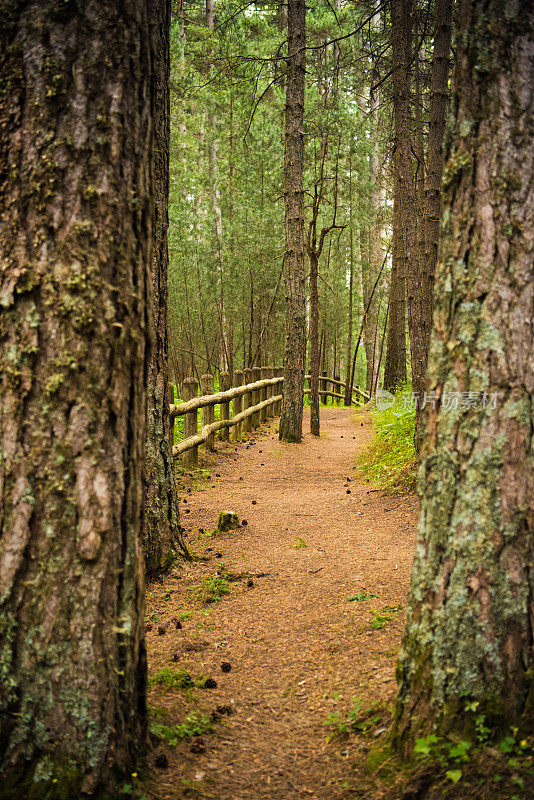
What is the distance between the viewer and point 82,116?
1901 millimetres

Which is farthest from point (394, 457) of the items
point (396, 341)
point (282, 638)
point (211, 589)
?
point (396, 341)

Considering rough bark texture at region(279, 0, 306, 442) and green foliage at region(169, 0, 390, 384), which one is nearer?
rough bark texture at region(279, 0, 306, 442)

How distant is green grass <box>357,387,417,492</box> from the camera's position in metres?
7.05

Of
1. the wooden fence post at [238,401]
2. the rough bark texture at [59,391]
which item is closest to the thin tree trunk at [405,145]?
the wooden fence post at [238,401]

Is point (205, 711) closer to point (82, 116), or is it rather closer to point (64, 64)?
point (82, 116)

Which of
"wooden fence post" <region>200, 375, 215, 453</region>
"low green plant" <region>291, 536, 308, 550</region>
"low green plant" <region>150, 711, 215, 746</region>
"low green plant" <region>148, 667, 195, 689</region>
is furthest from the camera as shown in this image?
"wooden fence post" <region>200, 375, 215, 453</region>

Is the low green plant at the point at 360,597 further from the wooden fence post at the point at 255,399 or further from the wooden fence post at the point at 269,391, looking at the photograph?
the wooden fence post at the point at 269,391

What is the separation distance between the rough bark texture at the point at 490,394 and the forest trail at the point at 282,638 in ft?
2.26

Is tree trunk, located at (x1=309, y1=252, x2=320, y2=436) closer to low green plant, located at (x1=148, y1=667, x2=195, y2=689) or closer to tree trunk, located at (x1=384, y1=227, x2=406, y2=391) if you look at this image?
tree trunk, located at (x1=384, y1=227, x2=406, y2=391)

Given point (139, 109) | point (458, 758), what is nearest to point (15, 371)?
point (139, 109)

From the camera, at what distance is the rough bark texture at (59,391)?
1.88 metres

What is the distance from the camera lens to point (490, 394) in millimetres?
1910

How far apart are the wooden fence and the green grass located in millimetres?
2524

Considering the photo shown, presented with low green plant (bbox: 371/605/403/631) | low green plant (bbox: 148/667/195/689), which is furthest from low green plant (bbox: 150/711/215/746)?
low green plant (bbox: 371/605/403/631)
